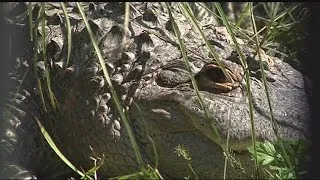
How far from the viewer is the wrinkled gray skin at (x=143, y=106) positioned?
107 inches

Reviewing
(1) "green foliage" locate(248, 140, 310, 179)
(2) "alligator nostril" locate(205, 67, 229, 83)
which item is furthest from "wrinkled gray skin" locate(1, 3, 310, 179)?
(1) "green foliage" locate(248, 140, 310, 179)

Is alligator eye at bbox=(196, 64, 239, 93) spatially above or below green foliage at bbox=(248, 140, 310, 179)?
above

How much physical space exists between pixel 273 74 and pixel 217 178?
21.5 inches

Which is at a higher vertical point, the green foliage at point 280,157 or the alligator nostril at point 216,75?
the alligator nostril at point 216,75

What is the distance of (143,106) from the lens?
2.89 meters

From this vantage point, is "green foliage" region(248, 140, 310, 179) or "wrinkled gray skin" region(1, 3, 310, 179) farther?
"wrinkled gray skin" region(1, 3, 310, 179)

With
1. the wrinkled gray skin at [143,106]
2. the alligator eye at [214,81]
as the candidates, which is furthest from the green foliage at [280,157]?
the alligator eye at [214,81]

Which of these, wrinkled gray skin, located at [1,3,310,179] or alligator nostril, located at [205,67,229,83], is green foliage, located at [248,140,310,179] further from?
alligator nostril, located at [205,67,229,83]

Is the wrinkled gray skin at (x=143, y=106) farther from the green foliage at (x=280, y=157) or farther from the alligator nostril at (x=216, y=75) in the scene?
the green foliage at (x=280, y=157)

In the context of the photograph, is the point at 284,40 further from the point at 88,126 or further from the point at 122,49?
the point at 88,126

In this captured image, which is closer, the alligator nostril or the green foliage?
the green foliage

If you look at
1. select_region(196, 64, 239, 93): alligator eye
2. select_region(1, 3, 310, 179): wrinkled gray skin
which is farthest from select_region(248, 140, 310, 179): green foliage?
select_region(196, 64, 239, 93): alligator eye

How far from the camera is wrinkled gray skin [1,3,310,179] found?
2.72 meters

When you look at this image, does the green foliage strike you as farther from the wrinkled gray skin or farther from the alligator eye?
the alligator eye
